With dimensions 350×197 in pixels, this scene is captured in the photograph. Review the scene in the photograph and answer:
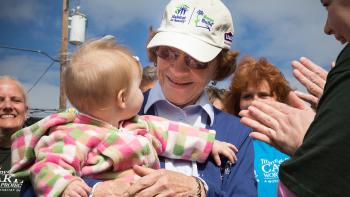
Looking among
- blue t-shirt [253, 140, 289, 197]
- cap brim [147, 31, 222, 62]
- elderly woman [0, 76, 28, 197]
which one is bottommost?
elderly woman [0, 76, 28, 197]

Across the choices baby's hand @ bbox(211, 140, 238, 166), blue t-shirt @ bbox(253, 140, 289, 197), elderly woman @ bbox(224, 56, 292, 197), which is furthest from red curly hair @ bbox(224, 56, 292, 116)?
baby's hand @ bbox(211, 140, 238, 166)

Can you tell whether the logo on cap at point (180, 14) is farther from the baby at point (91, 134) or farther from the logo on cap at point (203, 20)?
the baby at point (91, 134)

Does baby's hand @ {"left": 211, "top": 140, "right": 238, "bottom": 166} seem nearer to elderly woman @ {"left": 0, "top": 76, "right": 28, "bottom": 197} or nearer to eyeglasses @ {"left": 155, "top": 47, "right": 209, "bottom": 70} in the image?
eyeglasses @ {"left": 155, "top": 47, "right": 209, "bottom": 70}

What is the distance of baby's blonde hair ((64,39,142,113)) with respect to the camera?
6.59 ft

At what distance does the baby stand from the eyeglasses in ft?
1.73

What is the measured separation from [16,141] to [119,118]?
Result: 1.77 feet

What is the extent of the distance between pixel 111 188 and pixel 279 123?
2.68 feet

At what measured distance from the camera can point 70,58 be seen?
2.16 meters

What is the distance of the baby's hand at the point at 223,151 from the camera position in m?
2.25

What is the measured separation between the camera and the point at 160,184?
1.94 metres

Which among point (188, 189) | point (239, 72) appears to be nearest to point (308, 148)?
point (188, 189)

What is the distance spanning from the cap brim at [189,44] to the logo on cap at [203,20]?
0.36ft

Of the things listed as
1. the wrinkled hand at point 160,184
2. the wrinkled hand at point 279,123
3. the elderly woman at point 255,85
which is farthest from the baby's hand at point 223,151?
the elderly woman at point 255,85

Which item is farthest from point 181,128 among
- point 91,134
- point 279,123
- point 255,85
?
point 255,85
